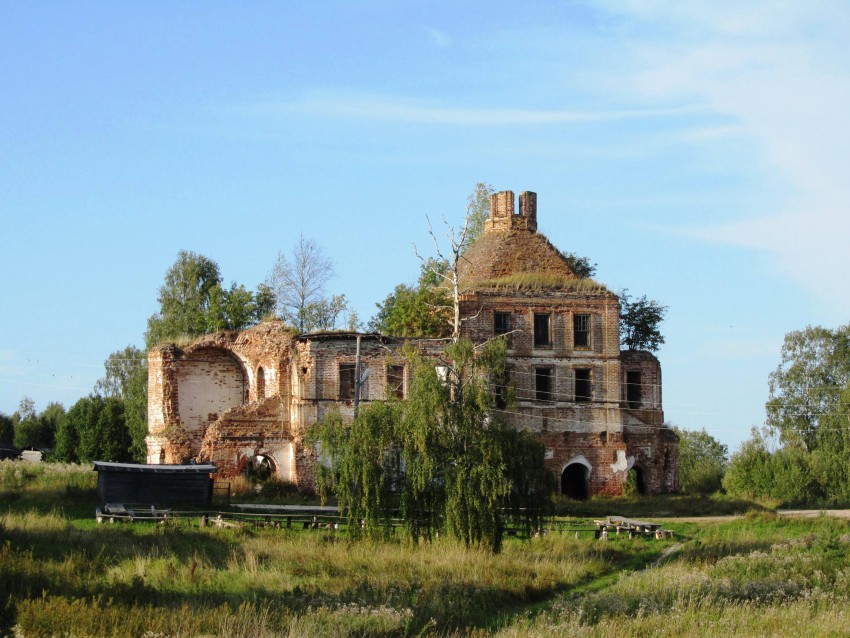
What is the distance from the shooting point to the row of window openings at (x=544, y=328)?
44156 mm

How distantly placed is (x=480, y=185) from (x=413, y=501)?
34.1 metres

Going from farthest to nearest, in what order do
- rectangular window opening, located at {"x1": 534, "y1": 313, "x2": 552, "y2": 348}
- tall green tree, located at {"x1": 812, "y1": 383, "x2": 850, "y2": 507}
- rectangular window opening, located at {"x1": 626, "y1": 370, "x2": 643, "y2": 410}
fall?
1. tall green tree, located at {"x1": 812, "y1": 383, "x2": 850, "y2": 507}
2. rectangular window opening, located at {"x1": 626, "y1": 370, "x2": 643, "y2": 410}
3. rectangular window opening, located at {"x1": 534, "y1": 313, "x2": 552, "y2": 348}

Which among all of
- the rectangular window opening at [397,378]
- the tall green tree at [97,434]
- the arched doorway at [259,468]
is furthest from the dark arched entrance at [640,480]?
the tall green tree at [97,434]

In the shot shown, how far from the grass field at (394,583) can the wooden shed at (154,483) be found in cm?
280

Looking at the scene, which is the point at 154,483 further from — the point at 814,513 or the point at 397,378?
the point at 814,513

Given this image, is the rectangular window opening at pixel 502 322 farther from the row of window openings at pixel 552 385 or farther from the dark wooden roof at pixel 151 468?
the dark wooden roof at pixel 151 468

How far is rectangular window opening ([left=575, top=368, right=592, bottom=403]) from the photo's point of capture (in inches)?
1750

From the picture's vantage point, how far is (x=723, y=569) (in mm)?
23625

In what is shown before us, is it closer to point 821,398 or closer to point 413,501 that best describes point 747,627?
point 413,501

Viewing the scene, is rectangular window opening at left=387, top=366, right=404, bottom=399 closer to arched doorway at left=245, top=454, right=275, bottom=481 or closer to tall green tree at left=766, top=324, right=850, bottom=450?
arched doorway at left=245, top=454, right=275, bottom=481

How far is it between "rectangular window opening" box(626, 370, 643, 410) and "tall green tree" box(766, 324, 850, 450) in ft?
52.8

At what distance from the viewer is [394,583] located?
69.4 ft

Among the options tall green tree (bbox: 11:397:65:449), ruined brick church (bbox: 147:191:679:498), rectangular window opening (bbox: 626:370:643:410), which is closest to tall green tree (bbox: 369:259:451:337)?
ruined brick church (bbox: 147:191:679:498)

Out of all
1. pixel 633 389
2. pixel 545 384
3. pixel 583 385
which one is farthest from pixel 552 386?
pixel 633 389
